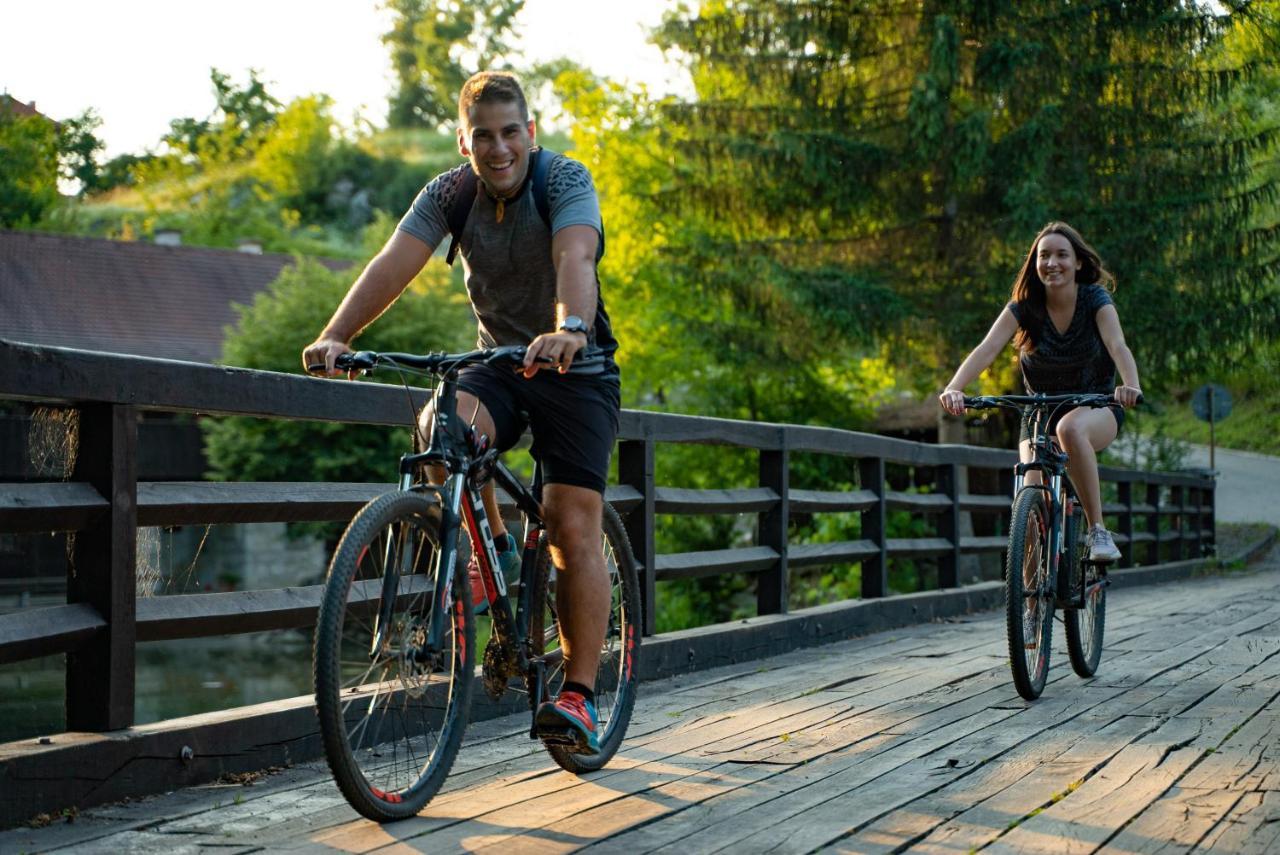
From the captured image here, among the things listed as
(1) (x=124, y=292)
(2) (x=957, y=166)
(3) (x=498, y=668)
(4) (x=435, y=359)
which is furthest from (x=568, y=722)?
(1) (x=124, y=292)

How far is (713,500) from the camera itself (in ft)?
24.6

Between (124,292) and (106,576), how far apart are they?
3823 centimetres

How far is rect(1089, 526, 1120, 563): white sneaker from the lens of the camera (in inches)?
249

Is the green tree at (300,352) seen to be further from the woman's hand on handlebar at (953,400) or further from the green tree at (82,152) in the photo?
the green tree at (82,152)

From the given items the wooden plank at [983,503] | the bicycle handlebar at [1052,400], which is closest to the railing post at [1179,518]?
the wooden plank at [983,503]

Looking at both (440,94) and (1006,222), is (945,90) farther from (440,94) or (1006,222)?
(440,94)

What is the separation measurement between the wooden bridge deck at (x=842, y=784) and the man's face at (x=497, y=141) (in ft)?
4.95

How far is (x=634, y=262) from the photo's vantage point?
86.3 ft

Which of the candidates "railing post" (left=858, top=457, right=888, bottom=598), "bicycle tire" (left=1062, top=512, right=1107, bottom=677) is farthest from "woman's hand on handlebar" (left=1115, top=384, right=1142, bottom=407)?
"railing post" (left=858, top=457, right=888, bottom=598)

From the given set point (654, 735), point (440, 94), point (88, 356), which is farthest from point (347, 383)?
point (440, 94)

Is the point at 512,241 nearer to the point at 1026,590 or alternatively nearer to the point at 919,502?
the point at 1026,590

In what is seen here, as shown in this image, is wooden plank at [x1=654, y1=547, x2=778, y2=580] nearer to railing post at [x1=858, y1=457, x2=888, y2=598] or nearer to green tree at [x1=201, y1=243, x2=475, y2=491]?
railing post at [x1=858, y1=457, x2=888, y2=598]

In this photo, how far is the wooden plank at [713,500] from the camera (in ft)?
23.0

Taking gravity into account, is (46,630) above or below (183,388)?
below
